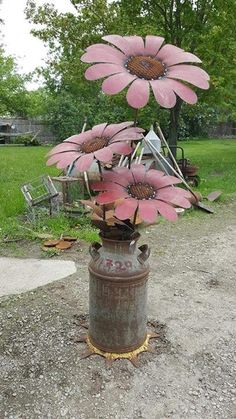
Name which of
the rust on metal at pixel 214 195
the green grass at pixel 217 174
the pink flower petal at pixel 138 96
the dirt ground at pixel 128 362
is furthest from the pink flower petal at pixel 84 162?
the green grass at pixel 217 174

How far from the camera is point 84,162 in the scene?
1962 mm

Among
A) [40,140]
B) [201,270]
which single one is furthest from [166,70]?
[40,140]

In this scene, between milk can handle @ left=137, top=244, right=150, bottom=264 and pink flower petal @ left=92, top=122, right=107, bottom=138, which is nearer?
pink flower petal @ left=92, top=122, right=107, bottom=138

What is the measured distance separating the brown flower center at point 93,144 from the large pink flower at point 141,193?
0.20m

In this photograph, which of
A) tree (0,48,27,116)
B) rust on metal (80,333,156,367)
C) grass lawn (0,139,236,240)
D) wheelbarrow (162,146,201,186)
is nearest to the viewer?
rust on metal (80,333,156,367)

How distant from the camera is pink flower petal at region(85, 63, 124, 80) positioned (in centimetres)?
182

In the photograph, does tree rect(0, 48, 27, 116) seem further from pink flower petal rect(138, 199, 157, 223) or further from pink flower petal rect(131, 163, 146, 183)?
pink flower petal rect(138, 199, 157, 223)

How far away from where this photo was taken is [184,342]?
2771 mm

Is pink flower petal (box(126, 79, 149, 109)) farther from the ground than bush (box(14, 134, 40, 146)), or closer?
farther from the ground

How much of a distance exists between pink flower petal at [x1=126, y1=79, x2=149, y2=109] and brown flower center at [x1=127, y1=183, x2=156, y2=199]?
53 cm

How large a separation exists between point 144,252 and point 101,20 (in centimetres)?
946

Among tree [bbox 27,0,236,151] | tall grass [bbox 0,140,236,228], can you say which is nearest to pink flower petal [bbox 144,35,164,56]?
tall grass [bbox 0,140,236,228]

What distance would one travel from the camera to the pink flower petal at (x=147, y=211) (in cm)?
192

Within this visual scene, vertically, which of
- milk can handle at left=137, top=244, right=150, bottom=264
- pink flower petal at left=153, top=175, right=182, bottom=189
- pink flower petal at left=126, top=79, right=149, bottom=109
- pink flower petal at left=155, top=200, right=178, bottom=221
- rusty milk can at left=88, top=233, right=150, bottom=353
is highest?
pink flower petal at left=126, top=79, right=149, bottom=109
